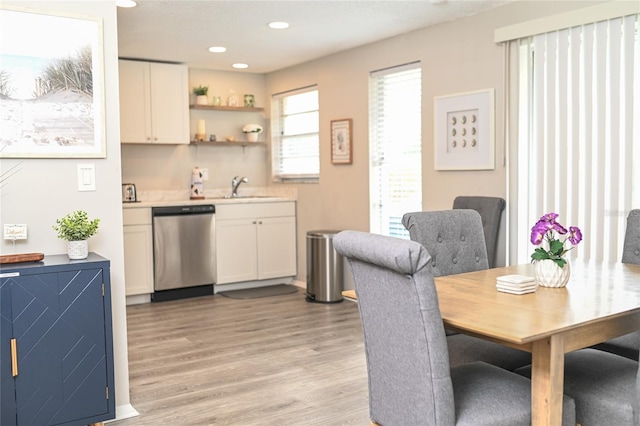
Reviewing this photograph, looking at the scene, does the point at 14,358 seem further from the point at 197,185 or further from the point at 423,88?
the point at 197,185

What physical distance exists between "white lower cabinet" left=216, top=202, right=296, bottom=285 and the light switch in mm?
3019

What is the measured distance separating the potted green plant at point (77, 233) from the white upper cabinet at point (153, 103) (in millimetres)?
3146

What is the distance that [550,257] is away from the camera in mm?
2326

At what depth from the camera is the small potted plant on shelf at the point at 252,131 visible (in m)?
6.67

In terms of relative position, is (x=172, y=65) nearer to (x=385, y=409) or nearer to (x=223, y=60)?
(x=223, y=60)

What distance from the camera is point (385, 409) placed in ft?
6.59

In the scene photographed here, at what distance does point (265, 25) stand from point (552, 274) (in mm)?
3113

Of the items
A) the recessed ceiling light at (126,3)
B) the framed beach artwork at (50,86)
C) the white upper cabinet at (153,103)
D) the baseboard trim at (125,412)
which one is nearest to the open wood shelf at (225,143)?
the white upper cabinet at (153,103)

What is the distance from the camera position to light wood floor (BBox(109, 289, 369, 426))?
3.00 meters

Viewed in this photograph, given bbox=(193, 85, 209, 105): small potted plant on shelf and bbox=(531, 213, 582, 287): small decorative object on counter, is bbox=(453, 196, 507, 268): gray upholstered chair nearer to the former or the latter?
bbox=(531, 213, 582, 287): small decorative object on counter

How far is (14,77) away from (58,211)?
0.64 metres

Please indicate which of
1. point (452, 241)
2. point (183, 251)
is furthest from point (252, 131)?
point (452, 241)

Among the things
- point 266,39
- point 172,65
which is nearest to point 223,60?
point 172,65

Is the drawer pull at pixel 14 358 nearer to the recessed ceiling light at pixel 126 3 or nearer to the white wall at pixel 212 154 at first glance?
the recessed ceiling light at pixel 126 3
